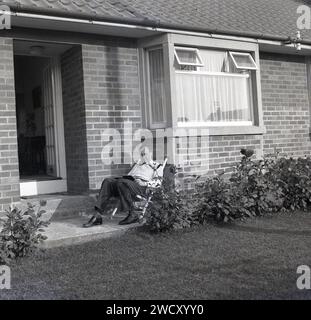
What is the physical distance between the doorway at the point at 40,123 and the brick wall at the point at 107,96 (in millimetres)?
912

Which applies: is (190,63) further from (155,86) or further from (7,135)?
Result: (7,135)

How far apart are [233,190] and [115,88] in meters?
2.58

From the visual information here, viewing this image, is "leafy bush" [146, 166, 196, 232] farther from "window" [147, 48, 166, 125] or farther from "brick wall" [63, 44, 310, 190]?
"window" [147, 48, 166, 125]

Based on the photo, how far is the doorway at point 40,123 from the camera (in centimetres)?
872

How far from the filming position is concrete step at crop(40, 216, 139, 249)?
6324mm

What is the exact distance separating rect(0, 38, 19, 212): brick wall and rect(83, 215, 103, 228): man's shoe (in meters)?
1.14

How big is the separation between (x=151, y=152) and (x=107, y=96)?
1.17m

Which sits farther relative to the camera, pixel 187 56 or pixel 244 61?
pixel 244 61

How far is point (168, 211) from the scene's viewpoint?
6.79 m

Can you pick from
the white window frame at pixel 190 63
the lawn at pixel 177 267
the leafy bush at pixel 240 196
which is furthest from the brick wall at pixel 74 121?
the lawn at pixel 177 267

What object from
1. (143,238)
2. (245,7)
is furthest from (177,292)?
(245,7)

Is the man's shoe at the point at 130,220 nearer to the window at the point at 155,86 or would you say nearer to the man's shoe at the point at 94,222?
the man's shoe at the point at 94,222

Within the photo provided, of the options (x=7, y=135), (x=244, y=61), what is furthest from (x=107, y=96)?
(x=244, y=61)

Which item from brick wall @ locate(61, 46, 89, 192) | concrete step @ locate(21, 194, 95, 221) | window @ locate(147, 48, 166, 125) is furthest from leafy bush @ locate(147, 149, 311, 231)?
brick wall @ locate(61, 46, 89, 192)
